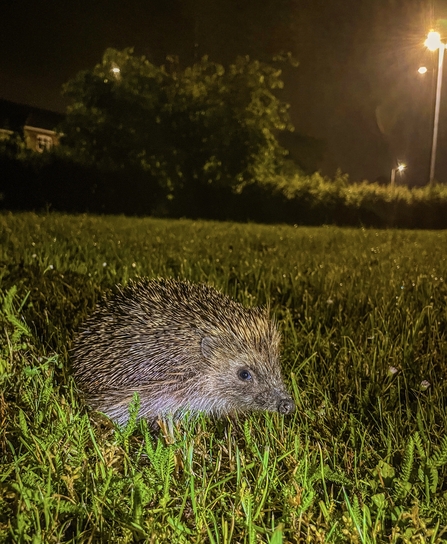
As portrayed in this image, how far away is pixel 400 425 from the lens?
266cm

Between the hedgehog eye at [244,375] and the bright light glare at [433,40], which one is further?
the bright light glare at [433,40]

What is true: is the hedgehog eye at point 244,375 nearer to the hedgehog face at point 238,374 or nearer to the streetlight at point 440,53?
the hedgehog face at point 238,374

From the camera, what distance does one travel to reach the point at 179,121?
1145 inches

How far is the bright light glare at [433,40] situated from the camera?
66.8 feet

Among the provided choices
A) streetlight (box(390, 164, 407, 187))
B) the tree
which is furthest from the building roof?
streetlight (box(390, 164, 407, 187))

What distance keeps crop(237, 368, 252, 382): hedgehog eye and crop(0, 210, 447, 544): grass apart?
21 centimetres

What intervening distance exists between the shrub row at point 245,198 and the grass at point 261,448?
60.0 ft

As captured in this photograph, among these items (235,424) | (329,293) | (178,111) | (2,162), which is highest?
(178,111)

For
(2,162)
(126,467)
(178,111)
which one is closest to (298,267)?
(126,467)

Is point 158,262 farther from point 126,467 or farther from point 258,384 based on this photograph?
point 126,467

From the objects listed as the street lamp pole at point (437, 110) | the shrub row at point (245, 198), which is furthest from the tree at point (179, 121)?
the street lamp pole at point (437, 110)

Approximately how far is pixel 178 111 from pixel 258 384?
2744 centimetres

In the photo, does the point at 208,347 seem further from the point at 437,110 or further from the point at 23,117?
the point at 23,117

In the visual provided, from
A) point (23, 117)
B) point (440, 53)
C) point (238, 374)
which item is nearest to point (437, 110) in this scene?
point (440, 53)
